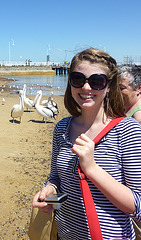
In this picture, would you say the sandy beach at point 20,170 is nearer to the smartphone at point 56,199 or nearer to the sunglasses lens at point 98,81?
the smartphone at point 56,199

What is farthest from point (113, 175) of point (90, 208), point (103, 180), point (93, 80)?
point (93, 80)

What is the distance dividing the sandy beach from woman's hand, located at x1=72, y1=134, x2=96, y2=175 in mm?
2516

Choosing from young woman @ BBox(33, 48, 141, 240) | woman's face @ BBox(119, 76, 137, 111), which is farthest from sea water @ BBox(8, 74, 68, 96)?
young woman @ BBox(33, 48, 141, 240)

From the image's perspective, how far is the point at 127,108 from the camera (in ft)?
8.70

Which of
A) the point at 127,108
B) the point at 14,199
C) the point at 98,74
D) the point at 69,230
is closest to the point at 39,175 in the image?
the point at 14,199

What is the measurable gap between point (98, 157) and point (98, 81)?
1.55 feet

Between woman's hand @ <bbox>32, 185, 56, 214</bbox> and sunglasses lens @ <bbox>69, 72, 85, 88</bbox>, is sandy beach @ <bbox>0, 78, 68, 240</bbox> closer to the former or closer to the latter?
woman's hand @ <bbox>32, 185, 56, 214</bbox>

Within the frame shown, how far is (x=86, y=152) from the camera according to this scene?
1316 mm

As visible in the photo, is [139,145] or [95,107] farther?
[95,107]

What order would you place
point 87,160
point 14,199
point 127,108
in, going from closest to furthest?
point 87,160, point 127,108, point 14,199

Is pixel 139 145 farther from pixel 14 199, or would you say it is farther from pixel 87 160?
pixel 14 199

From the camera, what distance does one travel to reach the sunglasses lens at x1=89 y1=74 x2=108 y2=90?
61.2 inches

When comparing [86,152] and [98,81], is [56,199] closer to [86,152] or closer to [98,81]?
[86,152]

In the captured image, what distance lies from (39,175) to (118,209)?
3851mm
